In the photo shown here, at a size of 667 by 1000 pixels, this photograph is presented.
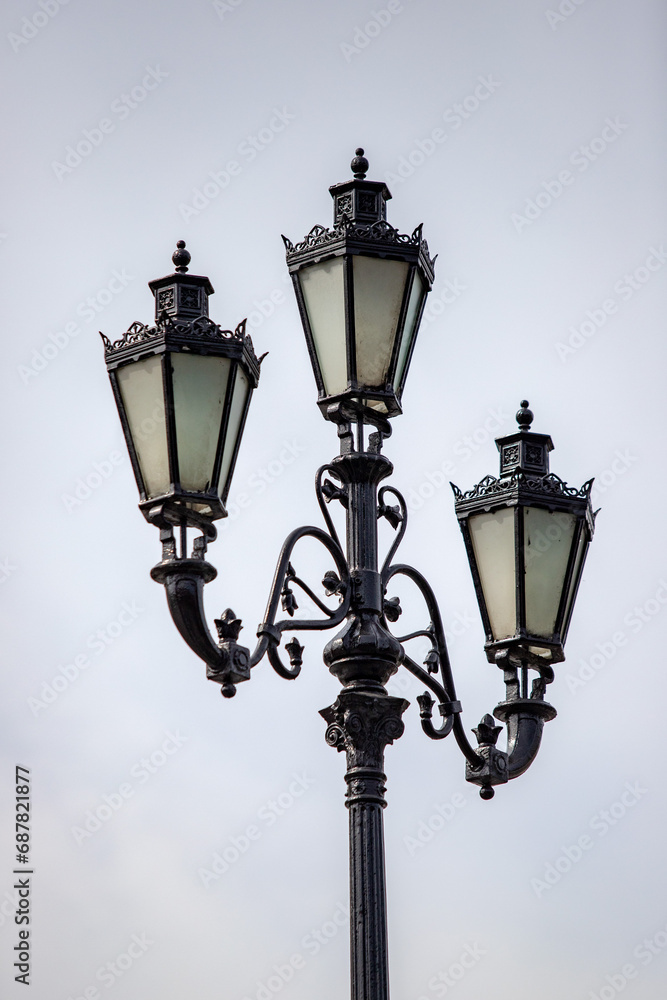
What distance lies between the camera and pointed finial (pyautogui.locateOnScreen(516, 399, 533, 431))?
7427 millimetres

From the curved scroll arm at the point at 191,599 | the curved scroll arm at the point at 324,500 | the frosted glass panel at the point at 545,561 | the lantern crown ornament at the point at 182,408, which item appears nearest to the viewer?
the curved scroll arm at the point at 191,599

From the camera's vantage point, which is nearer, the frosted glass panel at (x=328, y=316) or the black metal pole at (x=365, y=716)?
the black metal pole at (x=365, y=716)

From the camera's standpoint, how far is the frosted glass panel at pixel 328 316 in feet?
20.7

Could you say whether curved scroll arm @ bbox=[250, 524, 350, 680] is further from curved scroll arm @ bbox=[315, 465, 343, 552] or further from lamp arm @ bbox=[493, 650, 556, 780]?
lamp arm @ bbox=[493, 650, 556, 780]

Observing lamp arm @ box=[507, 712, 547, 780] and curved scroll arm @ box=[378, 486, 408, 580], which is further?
lamp arm @ box=[507, 712, 547, 780]

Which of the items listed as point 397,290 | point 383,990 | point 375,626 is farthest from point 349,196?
point 383,990

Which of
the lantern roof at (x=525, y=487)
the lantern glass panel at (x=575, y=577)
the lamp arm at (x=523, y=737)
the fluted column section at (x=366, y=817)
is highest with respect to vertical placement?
the lantern roof at (x=525, y=487)

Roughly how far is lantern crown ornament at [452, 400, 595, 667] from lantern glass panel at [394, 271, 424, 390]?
83 centimetres

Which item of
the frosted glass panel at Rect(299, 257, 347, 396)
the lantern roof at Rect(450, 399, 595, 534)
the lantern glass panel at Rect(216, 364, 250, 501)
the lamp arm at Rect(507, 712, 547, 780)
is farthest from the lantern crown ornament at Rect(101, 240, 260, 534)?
the lamp arm at Rect(507, 712, 547, 780)

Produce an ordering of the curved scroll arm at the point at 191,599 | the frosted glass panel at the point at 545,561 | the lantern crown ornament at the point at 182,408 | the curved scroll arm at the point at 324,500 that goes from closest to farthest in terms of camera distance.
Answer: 1. the curved scroll arm at the point at 191,599
2. the lantern crown ornament at the point at 182,408
3. the curved scroll arm at the point at 324,500
4. the frosted glass panel at the point at 545,561

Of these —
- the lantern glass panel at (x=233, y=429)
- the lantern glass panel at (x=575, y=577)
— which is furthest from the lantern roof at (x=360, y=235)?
the lantern glass panel at (x=575, y=577)

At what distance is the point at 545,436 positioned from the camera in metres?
7.25

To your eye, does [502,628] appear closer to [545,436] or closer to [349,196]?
[545,436]

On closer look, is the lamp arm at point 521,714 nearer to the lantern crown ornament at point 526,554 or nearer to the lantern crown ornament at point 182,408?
the lantern crown ornament at point 526,554
